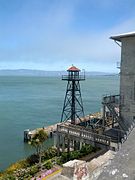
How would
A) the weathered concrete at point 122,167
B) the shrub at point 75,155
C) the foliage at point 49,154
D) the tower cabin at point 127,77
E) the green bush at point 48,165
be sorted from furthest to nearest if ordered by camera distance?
1. the foliage at point 49,154
2. the tower cabin at point 127,77
3. the shrub at point 75,155
4. the green bush at point 48,165
5. the weathered concrete at point 122,167

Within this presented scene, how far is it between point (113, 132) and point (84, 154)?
11.6ft

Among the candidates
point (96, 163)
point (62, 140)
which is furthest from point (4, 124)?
point (96, 163)

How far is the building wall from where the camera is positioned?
22.6 m

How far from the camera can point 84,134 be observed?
21.3 metres

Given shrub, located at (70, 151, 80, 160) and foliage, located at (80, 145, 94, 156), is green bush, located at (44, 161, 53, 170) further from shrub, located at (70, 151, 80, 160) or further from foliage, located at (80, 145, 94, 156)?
foliage, located at (80, 145, 94, 156)

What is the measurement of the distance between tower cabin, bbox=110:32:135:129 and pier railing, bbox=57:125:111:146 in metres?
3.65

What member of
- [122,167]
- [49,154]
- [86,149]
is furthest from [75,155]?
[122,167]

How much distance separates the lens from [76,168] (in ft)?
30.6

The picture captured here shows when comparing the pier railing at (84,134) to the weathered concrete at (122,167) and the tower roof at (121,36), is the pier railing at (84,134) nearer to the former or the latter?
the tower roof at (121,36)

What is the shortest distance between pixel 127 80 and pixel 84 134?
5.89 metres

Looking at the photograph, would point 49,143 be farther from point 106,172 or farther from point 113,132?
point 106,172

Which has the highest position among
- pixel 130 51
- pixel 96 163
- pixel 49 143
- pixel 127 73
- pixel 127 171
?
pixel 130 51

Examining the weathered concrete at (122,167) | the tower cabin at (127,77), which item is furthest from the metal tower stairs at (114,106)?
the weathered concrete at (122,167)

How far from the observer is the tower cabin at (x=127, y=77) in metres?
22.6
